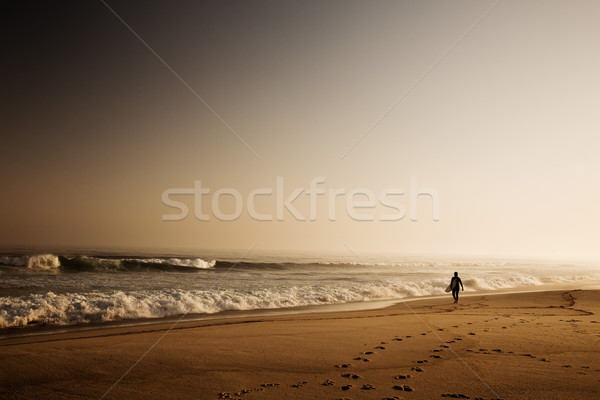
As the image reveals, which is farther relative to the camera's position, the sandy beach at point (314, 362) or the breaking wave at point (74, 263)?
the breaking wave at point (74, 263)

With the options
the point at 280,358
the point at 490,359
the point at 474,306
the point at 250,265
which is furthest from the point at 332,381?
the point at 250,265

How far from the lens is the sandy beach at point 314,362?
191 inches

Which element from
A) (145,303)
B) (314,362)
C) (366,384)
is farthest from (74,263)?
(366,384)

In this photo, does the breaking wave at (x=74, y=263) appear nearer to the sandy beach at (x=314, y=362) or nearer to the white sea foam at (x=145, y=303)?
the white sea foam at (x=145, y=303)

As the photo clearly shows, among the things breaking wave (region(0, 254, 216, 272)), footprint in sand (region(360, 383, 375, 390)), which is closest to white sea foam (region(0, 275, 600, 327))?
→ footprint in sand (region(360, 383, 375, 390))

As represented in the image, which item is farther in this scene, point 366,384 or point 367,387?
point 366,384

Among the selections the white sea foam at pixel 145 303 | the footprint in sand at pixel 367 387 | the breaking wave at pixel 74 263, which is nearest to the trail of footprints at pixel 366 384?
the footprint in sand at pixel 367 387

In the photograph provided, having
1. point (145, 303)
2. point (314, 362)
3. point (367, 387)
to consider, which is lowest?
point (145, 303)

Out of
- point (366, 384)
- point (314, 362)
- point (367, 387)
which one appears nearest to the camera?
point (367, 387)

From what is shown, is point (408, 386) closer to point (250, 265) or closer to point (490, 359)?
point (490, 359)

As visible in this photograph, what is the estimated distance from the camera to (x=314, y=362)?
6.19 metres

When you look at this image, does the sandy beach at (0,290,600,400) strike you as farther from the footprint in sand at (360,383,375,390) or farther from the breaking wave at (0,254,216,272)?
the breaking wave at (0,254,216,272)

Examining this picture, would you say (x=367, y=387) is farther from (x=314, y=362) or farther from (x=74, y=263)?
(x=74, y=263)

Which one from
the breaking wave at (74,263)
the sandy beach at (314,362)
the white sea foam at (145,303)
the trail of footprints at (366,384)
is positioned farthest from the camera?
the breaking wave at (74,263)
